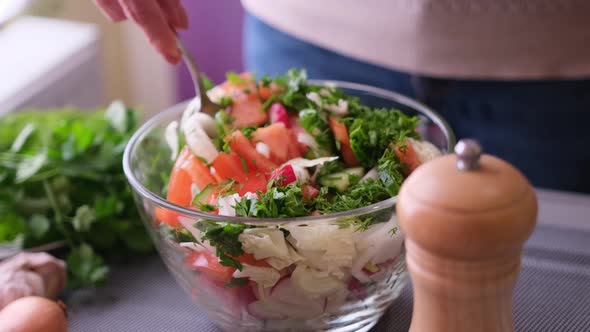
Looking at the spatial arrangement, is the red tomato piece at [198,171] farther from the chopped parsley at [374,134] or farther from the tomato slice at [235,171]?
the chopped parsley at [374,134]

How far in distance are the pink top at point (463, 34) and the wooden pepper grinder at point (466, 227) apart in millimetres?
635

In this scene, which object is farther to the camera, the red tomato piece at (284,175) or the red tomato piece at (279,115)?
the red tomato piece at (279,115)

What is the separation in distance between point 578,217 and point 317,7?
55 cm

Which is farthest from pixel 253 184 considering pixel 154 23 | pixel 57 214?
pixel 57 214

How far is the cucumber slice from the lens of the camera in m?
0.76

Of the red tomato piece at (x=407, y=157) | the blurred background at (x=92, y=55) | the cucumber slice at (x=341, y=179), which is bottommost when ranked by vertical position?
the blurred background at (x=92, y=55)

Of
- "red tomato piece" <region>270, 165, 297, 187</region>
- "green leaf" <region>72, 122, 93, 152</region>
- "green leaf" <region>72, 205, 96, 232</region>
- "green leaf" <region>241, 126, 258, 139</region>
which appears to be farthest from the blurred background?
"red tomato piece" <region>270, 165, 297, 187</region>

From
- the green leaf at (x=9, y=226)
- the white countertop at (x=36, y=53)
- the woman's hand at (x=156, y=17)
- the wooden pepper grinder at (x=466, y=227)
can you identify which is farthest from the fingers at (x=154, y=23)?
the white countertop at (x=36, y=53)

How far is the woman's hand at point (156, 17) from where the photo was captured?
0.84m

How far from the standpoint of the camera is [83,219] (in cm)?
96

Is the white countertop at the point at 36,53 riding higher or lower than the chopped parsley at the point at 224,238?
lower

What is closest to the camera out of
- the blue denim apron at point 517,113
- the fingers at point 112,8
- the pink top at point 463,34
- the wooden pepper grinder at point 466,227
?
the wooden pepper grinder at point 466,227

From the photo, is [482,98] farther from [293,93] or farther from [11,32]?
[11,32]

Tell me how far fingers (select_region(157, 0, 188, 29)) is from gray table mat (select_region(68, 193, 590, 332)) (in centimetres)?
33
